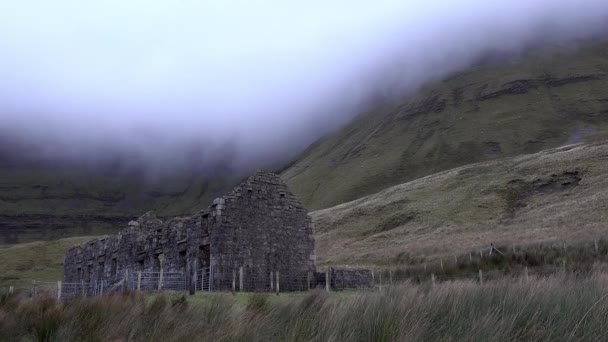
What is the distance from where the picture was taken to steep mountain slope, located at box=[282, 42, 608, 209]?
116062 mm

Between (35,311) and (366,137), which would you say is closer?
(35,311)

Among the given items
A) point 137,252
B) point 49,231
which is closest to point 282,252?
point 137,252

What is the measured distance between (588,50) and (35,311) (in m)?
182

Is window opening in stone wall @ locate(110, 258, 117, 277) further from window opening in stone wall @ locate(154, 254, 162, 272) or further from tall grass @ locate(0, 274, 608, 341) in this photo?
tall grass @ locate(0, 274, 608, 341)

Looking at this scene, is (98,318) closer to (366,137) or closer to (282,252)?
(282,252)

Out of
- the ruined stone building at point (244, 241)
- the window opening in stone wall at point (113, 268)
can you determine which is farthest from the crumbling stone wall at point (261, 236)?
the window opening in stone wall at point (113, 268)

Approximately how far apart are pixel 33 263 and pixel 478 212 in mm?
48253

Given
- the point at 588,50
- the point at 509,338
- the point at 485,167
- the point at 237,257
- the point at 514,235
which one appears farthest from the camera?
the point at 588,50

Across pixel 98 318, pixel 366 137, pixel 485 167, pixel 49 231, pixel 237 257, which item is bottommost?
pixel 98 318

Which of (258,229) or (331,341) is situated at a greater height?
(258,229)

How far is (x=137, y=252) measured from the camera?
2664cm

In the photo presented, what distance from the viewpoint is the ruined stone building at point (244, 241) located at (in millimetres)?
21641

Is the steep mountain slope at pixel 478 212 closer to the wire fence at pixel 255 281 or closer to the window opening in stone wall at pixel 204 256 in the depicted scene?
the wire fence at pixel 255 281

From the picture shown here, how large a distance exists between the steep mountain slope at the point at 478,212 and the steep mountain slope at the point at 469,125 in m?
41.8
